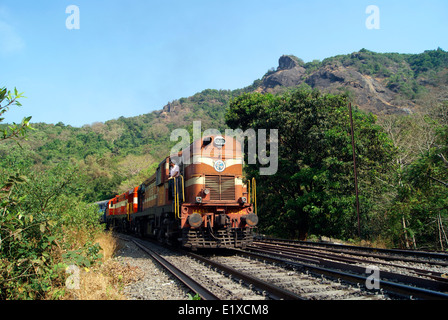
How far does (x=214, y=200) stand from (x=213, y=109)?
127051 mm

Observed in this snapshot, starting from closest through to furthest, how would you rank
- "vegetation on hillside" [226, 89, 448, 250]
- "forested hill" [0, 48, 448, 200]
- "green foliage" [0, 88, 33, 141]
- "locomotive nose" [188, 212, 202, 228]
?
"green foliage" [0, 88, 33, 141] → "locomotive nose" [188, 212, 202, 228] → "vegetation on hillside" [226, 89, 448, 250] → "forested hill" [0, 48, 448, 200]

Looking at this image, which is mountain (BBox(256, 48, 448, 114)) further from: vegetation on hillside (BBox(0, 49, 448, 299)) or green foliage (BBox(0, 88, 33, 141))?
green foliage (BBox(0, 88, 33, 141))

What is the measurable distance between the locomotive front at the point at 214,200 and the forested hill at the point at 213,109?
136 ft

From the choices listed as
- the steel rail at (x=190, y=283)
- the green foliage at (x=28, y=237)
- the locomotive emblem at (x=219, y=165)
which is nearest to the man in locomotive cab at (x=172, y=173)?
the locomotive emblem at (x=219, y=165)

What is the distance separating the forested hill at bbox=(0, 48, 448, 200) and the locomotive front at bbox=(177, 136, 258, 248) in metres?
41.5

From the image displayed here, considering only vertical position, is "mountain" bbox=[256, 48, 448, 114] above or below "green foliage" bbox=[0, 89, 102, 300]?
above

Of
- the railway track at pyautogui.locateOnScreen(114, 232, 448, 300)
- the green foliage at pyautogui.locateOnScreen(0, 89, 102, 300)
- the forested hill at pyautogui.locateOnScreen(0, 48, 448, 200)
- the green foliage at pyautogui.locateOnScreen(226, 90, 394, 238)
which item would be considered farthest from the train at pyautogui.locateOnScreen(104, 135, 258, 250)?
the forested hill at pyautogui.locateOnScreen(0, 48, 448, 200)

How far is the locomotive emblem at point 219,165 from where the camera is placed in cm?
1084

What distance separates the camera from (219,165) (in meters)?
10.9

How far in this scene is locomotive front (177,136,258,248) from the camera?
403 inches

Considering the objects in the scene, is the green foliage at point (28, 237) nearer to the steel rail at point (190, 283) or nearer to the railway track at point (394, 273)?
the steel rail at point (190, 283)
